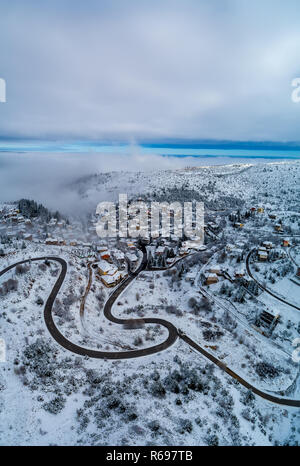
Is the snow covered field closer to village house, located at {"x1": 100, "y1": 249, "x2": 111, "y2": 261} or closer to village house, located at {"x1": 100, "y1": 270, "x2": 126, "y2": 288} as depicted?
village house, located at {"x1": 100, "y1": 270, "x2": 126, "y2": 288}

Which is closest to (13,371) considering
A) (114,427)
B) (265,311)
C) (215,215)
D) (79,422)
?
(79,422)

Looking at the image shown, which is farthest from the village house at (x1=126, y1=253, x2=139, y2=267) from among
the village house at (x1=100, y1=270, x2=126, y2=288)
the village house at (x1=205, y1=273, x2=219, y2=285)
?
the village house at (x1=205, y1=273, x2=219, y2=285)

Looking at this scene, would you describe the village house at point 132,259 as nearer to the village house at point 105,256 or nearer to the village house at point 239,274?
the village house at point 105,256

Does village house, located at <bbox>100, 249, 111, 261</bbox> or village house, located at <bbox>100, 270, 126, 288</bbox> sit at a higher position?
village house, located at <bbox>100, 249, 111, 261</bbox>

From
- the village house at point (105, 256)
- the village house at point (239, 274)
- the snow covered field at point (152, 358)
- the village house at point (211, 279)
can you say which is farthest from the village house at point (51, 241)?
the village house at point (239, 274)

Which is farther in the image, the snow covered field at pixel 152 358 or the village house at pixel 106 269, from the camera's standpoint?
the village house at pixel 106 269

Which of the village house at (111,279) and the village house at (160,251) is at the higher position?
the village house at (160,251)

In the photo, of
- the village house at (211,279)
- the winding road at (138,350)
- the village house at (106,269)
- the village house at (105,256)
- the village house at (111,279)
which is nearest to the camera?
the winding road at (138,350)

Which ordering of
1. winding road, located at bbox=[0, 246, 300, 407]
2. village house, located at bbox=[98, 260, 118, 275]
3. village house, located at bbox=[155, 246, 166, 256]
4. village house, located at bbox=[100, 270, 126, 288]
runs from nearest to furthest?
winding road, located at bbox=[0, 246, 300, 407], village house, located at bbox=[100, 270, 126, 288], village house, located at bbox=[98, 260, 118, 275], village house, located at bbox=[155, 246, 166, 256]

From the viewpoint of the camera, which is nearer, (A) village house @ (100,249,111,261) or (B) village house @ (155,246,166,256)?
(A) village house @ (100,249,111,261)

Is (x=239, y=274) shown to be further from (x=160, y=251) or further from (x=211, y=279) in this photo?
(x=160, y=251)

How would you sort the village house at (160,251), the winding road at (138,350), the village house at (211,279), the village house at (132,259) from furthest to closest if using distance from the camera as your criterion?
1. the village house at (160,251)
2. the village house at (132,259)
3. the village house at (211,279)
4. the winding road at (138,350)
